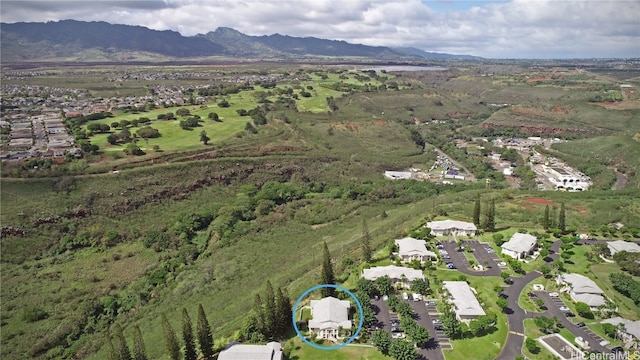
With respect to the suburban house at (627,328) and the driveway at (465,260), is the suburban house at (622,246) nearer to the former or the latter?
the driveway at (465,260)

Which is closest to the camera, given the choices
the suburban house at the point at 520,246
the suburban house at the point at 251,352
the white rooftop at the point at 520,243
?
the suburban house at the point at 251,352

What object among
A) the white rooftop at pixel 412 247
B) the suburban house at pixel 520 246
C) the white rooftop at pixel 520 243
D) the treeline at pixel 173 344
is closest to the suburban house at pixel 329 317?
the treeline at pixel 173 344

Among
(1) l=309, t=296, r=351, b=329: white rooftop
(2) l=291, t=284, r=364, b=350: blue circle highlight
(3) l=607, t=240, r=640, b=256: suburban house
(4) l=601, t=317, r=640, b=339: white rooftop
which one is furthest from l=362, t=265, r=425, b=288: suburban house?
(3) l=607, t=240, r=640, b=256: suburban house

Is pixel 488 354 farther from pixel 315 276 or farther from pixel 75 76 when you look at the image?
pixel 75 76

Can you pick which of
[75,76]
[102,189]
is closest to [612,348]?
[102,189]

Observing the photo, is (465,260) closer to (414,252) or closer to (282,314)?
(414,252)

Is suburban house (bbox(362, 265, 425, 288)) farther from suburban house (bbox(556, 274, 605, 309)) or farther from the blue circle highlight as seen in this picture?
suburban house (bbox(556, 274, 605, 309))

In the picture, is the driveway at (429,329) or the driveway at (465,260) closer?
the driveway at (429,329)
